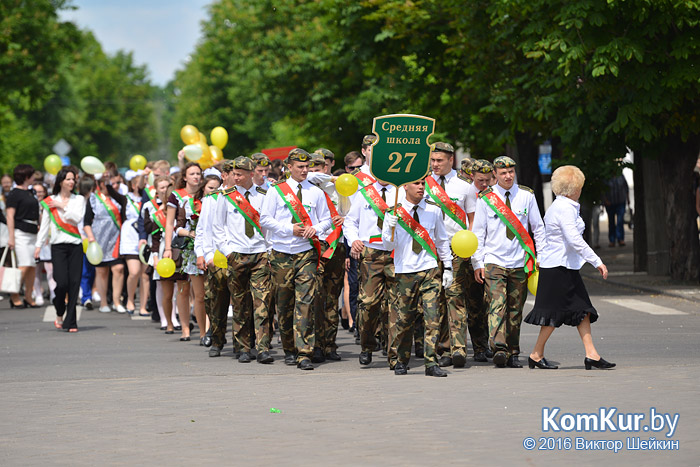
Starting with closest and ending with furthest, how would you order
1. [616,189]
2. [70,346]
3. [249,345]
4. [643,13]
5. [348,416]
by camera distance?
[348,416] < [249,345] < [70,346] < [643,13] < [616,189]

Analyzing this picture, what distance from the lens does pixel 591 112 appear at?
65.2 feet

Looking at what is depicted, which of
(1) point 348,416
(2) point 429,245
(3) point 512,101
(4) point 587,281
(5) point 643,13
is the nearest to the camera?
(1) point 348,416

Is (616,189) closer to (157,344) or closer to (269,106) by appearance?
(269,106)

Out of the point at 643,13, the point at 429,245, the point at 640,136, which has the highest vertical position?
the point at 643,13

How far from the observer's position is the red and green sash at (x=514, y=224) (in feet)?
36.7

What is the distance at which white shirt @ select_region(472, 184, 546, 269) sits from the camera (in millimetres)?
11180

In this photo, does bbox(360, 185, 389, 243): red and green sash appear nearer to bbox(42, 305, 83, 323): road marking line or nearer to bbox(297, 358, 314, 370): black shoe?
bbox(297, 358, 314, 370): black shoe

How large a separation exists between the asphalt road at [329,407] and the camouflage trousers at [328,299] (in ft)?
1.09

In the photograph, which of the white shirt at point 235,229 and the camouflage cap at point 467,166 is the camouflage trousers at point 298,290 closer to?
the white shirt at point 235,229

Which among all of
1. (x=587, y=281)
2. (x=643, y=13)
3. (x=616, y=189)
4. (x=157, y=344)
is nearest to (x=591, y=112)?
(x=643, y=13)

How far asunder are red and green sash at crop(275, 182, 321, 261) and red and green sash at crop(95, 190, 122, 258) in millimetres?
6993

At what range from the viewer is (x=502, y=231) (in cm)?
1120

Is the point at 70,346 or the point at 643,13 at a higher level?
the point at 643,13

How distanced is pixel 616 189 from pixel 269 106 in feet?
48.8
